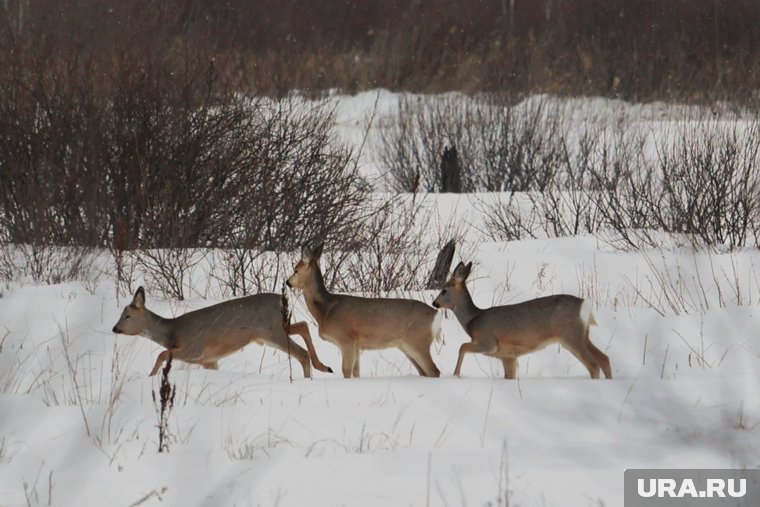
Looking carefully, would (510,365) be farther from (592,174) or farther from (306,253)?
(592,174)

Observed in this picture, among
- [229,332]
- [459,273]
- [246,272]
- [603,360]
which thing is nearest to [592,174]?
[246,272]

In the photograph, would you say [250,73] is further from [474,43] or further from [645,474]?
[645,474]

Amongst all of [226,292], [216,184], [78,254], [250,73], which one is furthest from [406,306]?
[250,73]

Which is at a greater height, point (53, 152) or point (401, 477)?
point (53, 152)

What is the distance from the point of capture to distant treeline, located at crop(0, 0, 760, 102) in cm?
3312

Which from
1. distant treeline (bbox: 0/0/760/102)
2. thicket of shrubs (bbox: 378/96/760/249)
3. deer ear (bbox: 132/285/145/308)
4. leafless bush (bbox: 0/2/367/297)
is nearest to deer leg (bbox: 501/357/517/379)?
deer ear (bbox: 132/285/145/308)

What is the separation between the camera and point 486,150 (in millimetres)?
24609

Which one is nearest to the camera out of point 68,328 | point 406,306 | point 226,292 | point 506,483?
point 506,483

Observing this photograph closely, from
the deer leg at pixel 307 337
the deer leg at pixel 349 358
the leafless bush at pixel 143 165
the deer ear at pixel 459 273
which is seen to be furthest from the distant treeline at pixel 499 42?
the deer leg at pixel 349 358

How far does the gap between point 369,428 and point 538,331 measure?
166 cm

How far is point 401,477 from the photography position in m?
5.83

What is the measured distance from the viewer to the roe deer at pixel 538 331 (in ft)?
25.5

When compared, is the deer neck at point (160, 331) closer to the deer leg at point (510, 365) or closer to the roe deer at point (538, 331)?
Answer: the roe deer at point (538, 331)

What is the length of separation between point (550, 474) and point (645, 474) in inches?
17.5
